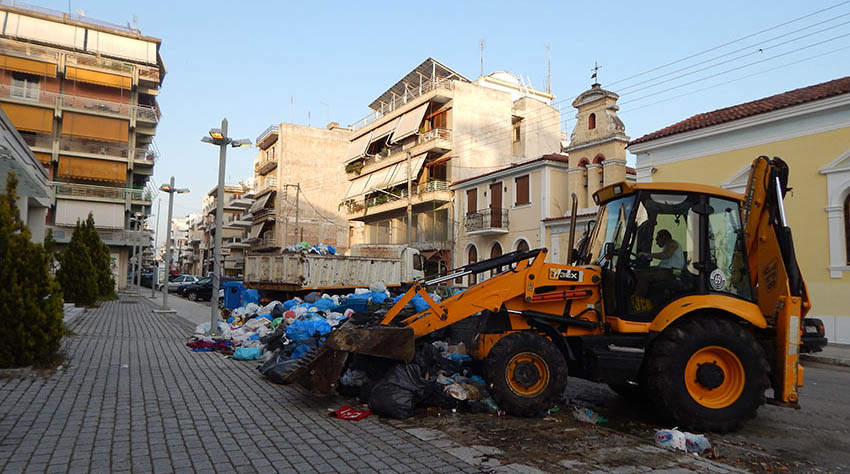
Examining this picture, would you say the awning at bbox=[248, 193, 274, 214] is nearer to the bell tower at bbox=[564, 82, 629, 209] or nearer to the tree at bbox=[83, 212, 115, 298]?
the tree at bbox=[83, 212, 115, 298]

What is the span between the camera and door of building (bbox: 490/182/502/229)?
2784 cm

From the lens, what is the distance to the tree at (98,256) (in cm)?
2220

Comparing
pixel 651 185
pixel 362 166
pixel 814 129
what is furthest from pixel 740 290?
pixel 362 166

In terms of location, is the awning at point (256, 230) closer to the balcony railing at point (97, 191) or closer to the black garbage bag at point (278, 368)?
the balcony railing at point (97, 191)

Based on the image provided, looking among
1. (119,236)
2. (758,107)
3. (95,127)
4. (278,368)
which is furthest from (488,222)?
(95,127)

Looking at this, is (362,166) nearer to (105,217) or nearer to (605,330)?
(105,217)

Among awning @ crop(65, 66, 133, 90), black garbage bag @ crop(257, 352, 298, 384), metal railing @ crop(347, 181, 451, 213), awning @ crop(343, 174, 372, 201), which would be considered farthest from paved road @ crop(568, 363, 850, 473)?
awning @ crop(65, 66, 133, 90)

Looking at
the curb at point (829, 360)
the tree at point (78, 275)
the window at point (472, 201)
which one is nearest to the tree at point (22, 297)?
the tree at point (78, 275)

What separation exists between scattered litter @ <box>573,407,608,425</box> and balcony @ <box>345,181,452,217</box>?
2639cm

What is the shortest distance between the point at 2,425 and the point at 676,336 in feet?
21.8

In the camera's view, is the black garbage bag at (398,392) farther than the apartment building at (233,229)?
No

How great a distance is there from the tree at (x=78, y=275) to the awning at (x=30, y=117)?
2480 cm

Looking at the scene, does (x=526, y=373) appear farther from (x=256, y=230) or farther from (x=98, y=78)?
(x=256, y=230)

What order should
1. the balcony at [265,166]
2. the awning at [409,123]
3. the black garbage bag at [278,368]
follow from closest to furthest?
the black garbage bag at [278,368] < the awning at [409,123] < the balcony at [265,166]
